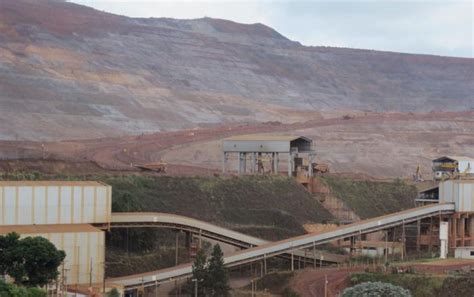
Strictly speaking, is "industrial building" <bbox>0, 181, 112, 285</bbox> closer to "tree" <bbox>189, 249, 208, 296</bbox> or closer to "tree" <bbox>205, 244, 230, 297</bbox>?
"tree" <bbox>189, 249, 208, 296</bbox>

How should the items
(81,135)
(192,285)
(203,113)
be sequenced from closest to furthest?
(192,285) < (81,135) < (203,113)

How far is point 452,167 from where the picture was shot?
74.9 m

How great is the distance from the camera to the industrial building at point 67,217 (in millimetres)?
49906

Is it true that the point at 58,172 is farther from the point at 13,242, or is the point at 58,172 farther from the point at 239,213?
the point at 13,242

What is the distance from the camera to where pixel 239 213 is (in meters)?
68.2

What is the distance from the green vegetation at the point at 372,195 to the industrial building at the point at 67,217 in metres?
29.6

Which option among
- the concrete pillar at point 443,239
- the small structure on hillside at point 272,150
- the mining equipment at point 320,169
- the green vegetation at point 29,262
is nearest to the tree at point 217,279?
the green vegetation at point 29,262

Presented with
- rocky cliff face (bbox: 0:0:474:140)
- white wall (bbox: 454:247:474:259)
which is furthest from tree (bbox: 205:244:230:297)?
rocky cliff face (bbox: 0:0:474:140)

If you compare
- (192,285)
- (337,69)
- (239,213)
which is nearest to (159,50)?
(337,69)

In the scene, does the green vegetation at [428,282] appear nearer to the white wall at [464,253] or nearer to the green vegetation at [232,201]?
the white wall at [464,253]

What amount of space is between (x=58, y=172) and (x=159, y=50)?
84853 mm

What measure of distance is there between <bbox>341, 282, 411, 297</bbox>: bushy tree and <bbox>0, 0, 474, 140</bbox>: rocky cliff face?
65765mm

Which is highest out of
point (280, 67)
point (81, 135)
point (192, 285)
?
point (280, 67)

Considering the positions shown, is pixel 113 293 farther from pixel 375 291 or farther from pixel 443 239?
pixel 443 239
